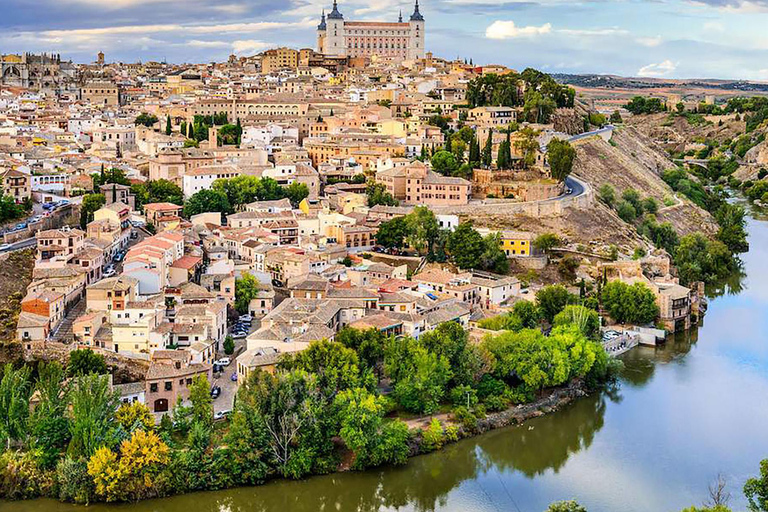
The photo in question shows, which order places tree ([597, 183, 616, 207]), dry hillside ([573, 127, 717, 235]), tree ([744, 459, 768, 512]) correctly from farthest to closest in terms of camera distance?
dry hillside ([573, 127, 717, 235]), tree ([597, 183, 616, 207]), tree ([744, 459, 768, 512])

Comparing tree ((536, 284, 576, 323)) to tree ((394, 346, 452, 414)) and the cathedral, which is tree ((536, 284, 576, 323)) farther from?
the cathedral

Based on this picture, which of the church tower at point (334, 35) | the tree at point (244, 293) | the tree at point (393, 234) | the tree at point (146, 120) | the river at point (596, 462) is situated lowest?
the river at point (596, 462)

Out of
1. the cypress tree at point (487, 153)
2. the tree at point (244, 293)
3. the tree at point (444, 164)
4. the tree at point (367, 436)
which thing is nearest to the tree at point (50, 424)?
the tree at point (367, 436)

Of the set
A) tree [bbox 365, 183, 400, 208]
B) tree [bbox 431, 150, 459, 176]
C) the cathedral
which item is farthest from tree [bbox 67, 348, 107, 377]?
the cathedral

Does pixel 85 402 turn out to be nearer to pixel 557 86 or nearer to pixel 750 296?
pixel 750 296

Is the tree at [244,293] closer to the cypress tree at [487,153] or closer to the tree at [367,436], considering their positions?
the tree at [367,436]

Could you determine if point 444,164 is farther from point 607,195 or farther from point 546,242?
point 546,242

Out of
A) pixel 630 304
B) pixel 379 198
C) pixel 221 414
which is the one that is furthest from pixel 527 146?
pixel 221 414
